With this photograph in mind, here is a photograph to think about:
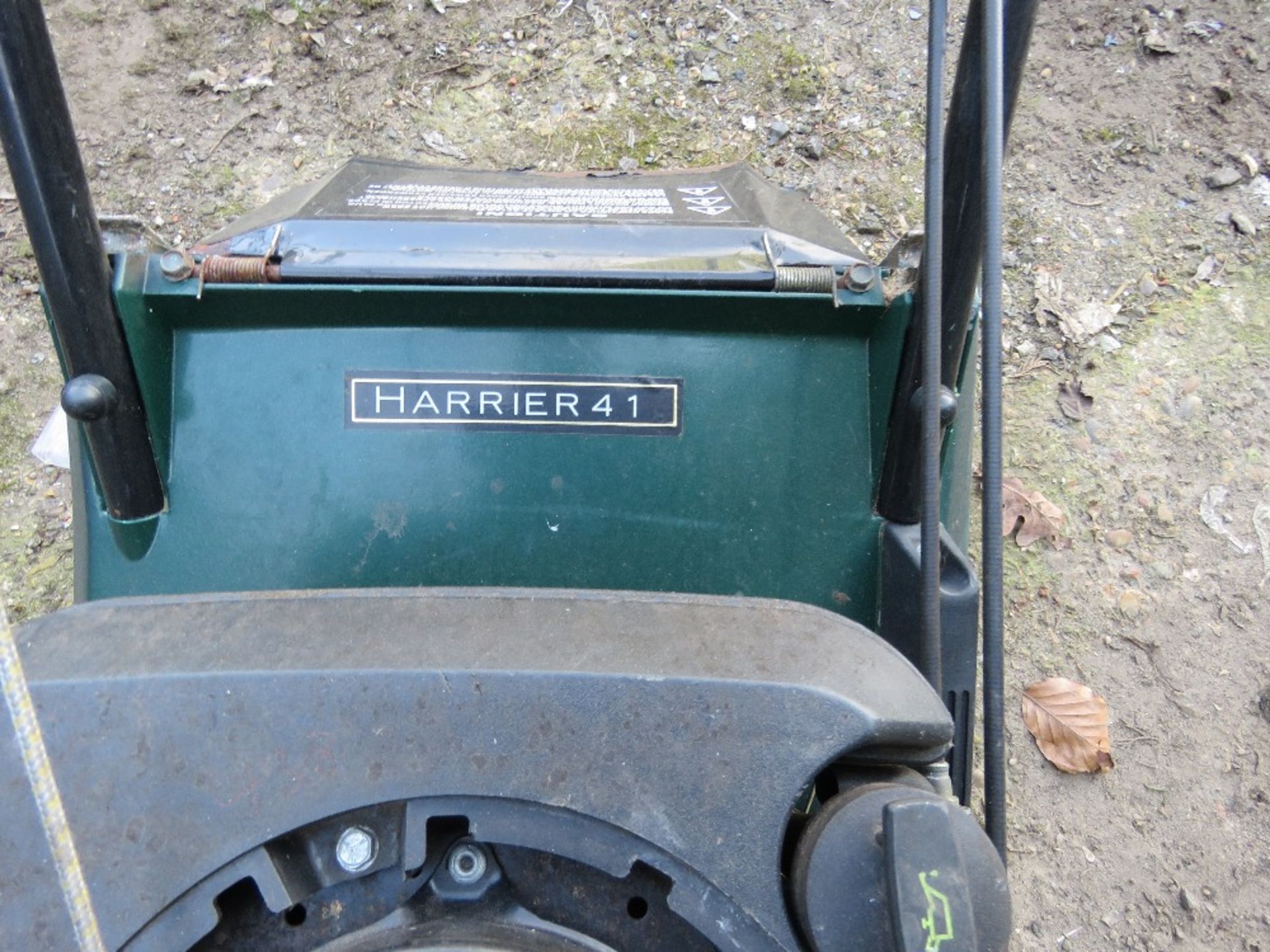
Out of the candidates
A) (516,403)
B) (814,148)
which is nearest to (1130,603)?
(814,148)

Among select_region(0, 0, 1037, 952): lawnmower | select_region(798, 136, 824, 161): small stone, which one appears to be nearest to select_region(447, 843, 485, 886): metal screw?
select_region(0, 0, 1037, 952): lawnmower

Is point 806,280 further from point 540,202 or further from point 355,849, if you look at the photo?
point 355,849

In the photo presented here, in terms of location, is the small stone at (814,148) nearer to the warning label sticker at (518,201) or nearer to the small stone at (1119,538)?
the warning label sticker at (518,201)

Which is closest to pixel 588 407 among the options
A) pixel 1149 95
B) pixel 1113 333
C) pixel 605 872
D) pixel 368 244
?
pixel 368 244

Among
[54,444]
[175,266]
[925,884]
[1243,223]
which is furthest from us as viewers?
[1243,223]

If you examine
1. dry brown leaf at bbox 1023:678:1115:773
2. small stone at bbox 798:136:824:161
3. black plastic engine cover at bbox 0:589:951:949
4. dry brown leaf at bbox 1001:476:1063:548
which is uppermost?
black plastic engine cover at bbox 0:589:951:949

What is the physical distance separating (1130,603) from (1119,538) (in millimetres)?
153

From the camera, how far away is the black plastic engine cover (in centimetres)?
74

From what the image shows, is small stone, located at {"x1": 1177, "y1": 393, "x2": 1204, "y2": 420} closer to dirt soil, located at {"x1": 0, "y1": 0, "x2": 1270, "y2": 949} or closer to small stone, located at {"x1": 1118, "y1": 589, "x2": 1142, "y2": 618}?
dirt soil, located at {"x1": 0, "y1": 0, "x2": 1270, "y2": 949}

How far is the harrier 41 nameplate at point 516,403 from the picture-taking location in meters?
1.35

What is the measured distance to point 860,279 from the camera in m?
1.32

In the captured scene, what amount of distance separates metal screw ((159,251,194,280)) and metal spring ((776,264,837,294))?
2.48ft

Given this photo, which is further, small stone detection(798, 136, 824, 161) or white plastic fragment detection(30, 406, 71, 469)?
small stone detection(798, 136, 824, 161)

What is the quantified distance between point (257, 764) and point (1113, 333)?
7.47 feet
